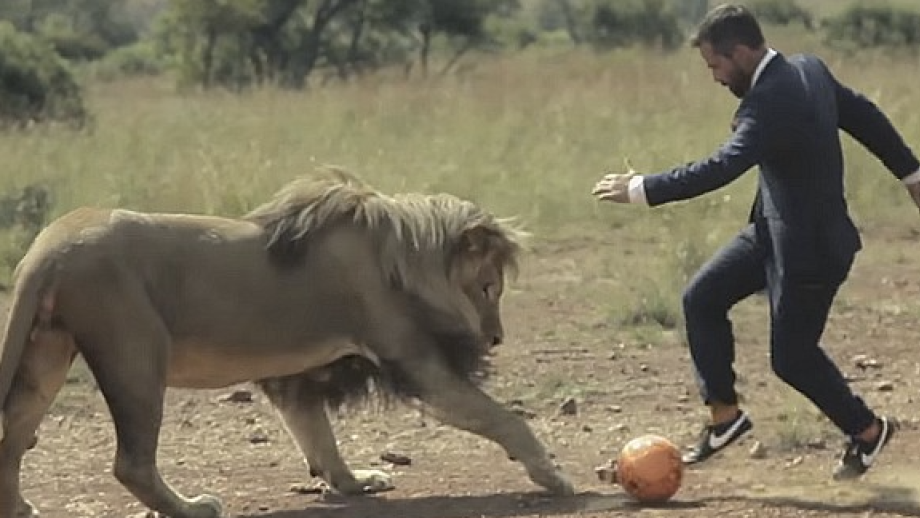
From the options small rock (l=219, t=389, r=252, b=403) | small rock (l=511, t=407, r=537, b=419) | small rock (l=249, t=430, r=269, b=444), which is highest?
small rock (l=511, t=407, r=537, b=419)

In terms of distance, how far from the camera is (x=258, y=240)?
6.77 m

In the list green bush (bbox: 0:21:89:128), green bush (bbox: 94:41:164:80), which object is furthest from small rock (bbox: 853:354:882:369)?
green bush (bbox: 94:41:164:80)

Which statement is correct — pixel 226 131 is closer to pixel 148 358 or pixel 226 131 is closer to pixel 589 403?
pixel 589 403

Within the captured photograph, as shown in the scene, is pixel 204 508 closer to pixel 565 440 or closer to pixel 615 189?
pixel 615 189

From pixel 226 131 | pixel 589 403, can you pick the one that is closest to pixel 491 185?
pixel 226 131

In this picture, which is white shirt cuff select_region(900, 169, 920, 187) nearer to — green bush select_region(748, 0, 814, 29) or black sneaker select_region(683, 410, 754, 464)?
black sneaker select_region(683, 410, 754, 464)

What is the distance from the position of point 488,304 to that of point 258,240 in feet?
2.99

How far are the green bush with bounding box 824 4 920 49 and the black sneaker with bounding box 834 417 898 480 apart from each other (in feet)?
84.0

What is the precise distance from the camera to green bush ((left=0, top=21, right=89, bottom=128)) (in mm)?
20438

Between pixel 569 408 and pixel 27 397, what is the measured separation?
9.43 feet

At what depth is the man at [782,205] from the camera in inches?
255

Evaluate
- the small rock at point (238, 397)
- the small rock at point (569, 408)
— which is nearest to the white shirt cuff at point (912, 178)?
the small rock at point (569, 408)

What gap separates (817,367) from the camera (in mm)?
6812

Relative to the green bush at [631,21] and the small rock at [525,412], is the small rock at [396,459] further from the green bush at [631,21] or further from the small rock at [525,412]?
the green bush at [631,21]
